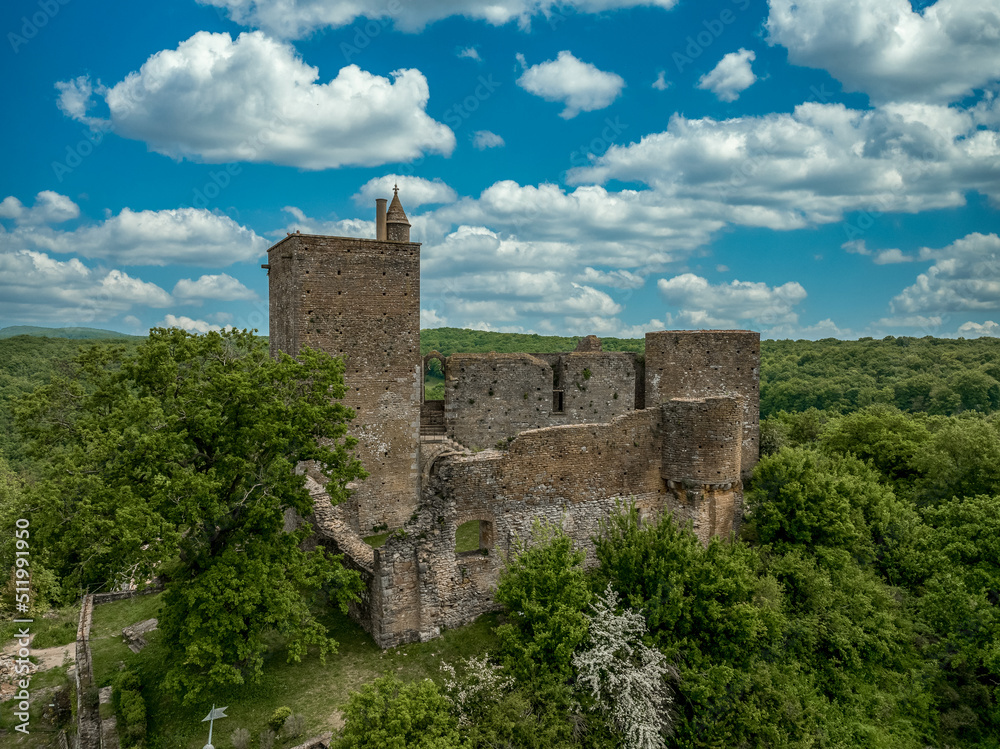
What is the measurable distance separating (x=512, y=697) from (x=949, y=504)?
19688 mm

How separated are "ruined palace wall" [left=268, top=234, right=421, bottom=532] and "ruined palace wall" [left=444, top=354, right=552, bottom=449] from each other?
2220 mm

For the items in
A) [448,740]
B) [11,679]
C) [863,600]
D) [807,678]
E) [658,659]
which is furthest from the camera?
[11,679]

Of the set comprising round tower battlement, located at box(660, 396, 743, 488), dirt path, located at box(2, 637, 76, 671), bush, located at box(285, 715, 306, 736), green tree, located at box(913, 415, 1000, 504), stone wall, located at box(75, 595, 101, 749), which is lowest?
dirt path, located at box(2, 637, 76, 671)

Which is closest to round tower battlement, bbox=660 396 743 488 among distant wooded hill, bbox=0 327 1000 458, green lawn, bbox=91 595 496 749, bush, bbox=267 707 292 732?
green lawn, bbox=91 595 496 749

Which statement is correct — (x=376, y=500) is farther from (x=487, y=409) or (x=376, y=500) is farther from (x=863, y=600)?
(x=863, y=600)

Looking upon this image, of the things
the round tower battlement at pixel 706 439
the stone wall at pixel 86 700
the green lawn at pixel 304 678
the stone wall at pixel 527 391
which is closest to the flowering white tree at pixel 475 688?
the green lawn at pixel 304 678

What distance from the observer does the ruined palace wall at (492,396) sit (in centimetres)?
2470

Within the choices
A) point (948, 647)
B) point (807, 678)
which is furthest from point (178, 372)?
point (948, 647)

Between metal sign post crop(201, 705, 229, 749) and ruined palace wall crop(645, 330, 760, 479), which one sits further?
ruined palace wall crop(645, 330, 760, 479)

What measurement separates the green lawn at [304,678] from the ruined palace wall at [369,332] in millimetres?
5671

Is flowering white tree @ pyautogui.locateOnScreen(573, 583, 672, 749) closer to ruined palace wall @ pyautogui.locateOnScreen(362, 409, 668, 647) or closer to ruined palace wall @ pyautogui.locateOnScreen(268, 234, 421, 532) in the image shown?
ruined palace wall @ pyautogui.locateOnScreen(362, 409, 668, 647)

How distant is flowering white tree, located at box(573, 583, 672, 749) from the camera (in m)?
13.5

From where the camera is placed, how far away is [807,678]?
17812mm

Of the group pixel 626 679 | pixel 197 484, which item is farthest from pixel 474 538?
pixel 197 484
